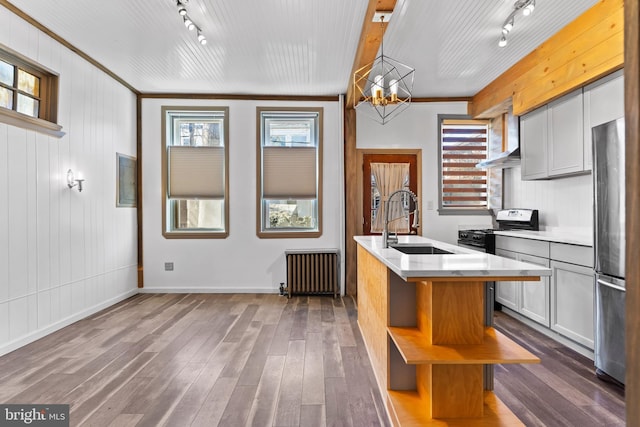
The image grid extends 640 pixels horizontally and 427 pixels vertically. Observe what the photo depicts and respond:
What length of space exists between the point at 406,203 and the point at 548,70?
2.34 m

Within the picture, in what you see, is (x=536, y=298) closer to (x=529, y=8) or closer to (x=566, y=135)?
(x=566, y=135)

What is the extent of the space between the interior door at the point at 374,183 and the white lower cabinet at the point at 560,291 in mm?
1768

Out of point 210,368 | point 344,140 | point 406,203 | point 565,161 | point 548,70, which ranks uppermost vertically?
point 548,70

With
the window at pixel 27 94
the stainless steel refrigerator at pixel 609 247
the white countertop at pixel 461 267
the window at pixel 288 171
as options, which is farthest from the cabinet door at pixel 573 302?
the window at pixel 27 94

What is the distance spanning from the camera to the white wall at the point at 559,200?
3.48 metres

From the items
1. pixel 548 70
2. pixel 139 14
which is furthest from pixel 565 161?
pixel 139 14

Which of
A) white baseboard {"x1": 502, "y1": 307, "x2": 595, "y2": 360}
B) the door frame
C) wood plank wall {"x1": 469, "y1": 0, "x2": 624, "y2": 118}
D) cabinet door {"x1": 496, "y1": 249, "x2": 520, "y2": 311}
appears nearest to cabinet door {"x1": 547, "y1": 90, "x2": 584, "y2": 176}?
wood plank wall {"x1": 469, "y1": 0, "x2": 624, "y2": 118}

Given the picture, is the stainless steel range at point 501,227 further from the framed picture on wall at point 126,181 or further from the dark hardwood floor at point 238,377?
the framed picture on wall at point 126,181

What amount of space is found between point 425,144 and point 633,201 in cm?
491

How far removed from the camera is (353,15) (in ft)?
9.93

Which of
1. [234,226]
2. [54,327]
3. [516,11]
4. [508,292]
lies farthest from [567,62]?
[54,327]

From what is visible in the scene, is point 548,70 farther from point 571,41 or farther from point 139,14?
point 139,14

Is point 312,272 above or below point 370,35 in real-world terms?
A: below

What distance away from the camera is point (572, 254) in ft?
9.48
